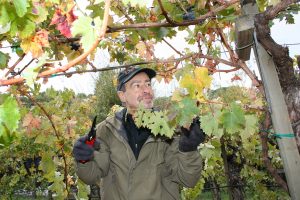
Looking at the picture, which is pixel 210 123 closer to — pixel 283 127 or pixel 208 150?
pixel 283 127

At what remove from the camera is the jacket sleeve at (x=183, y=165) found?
2468 millimetres

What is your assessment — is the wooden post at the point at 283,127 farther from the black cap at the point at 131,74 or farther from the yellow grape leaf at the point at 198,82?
the black cap at the point at 131,74

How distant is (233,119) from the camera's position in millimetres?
1676

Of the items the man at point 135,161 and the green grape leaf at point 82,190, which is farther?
the green grape leaf at point 82,190

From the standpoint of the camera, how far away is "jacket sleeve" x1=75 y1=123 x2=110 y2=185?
261 centimetres

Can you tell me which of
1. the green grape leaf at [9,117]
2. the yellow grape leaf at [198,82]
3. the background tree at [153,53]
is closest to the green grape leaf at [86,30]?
the background tree at [153,53]

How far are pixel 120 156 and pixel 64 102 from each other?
5.95ft

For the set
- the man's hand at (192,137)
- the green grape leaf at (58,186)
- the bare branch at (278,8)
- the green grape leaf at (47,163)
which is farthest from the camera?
the green grape leaf at (58,186)

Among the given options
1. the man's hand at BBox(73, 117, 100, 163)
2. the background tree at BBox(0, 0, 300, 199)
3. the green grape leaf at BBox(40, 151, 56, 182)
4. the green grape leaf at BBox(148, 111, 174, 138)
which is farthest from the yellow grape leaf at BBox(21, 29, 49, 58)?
the green grape leaf at BBox(40, 151, 56, 182)

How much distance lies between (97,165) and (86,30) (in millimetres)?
1807

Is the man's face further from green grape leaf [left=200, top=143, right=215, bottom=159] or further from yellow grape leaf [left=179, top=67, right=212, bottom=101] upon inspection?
green grape leaf [left=200, top=143, right=215, bottom=159]

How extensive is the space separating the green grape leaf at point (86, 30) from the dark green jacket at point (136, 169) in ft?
5.45

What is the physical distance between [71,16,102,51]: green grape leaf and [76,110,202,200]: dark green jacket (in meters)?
1.66

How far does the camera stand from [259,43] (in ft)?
6.25
